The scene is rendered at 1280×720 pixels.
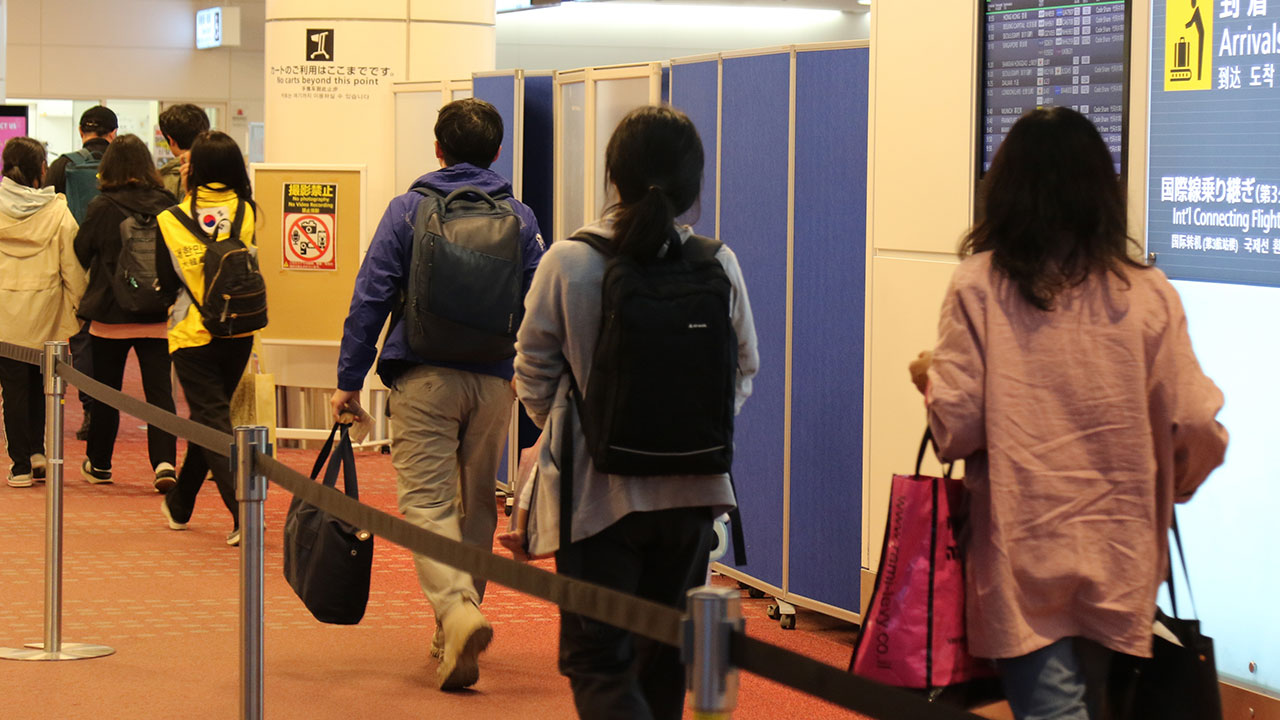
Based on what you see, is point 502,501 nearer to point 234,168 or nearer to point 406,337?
point 234,168

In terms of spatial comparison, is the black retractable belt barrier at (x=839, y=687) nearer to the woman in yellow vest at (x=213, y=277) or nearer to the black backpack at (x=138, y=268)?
the woman in yellow vest at (x=213, y=277)

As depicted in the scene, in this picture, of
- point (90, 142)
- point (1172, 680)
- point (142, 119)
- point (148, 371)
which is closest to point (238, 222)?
point (148, 371)

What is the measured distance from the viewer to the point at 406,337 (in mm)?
4309

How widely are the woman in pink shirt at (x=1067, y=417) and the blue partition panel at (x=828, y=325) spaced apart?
8.29 ft

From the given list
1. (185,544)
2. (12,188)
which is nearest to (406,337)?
(185,544)

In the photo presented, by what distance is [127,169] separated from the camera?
708cm

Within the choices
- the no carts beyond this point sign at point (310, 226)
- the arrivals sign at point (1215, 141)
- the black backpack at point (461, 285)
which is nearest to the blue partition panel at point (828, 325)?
the black backpack at point (461, 285)

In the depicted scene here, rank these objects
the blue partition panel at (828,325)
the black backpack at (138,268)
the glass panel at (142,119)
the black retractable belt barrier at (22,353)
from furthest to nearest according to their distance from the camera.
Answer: the glass panel at (142,119)
the black backpack at (138,268)
the blue partition panel at (828,325)
the black retractable belt barrier at (22,353)

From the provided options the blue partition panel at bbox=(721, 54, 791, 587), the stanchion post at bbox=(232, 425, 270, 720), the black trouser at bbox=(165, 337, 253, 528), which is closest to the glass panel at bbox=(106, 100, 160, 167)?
the black trouser at bbox=(165, 337, 253, 528)

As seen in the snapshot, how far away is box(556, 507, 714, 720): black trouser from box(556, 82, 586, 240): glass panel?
3.91 m

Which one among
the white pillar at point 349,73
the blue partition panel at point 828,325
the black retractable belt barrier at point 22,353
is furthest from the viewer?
the white pillar at point 349,73

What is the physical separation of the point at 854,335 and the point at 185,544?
3137 mm

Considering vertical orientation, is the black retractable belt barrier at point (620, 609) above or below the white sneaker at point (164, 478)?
above

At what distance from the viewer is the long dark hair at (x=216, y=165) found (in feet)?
19.9
